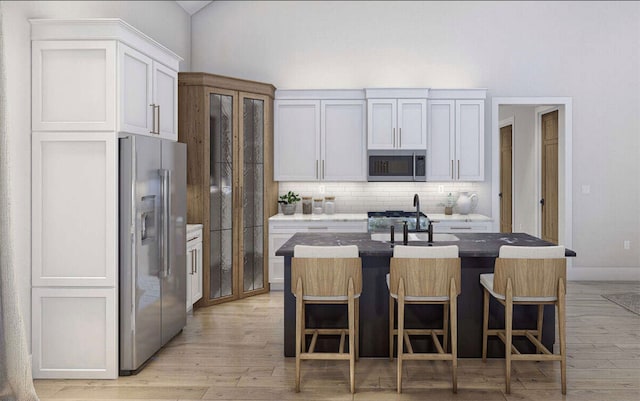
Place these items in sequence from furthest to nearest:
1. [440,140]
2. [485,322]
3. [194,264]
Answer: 1. [440,140]
2. [194,264]
3. [485,322]

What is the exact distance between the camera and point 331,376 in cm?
353

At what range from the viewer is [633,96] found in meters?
6.57

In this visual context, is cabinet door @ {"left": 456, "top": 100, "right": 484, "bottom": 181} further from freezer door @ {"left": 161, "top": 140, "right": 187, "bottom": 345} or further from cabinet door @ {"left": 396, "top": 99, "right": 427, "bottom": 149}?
freezer door @ {"left": 161, "top": 140, "right": 187, "bottom": 345}

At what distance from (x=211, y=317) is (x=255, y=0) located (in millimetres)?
4202

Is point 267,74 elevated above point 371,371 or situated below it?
above

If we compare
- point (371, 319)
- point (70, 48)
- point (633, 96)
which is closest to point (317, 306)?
point (371, 319)

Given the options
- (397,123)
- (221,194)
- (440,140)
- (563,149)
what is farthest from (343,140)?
(563,149)

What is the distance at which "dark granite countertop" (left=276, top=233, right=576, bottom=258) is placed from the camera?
3.52 meters

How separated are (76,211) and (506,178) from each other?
7707 mm

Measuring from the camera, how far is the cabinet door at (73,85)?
3.45m

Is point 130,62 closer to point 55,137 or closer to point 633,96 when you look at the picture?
point 55,137

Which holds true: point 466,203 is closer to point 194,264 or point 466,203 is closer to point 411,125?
point 411,125

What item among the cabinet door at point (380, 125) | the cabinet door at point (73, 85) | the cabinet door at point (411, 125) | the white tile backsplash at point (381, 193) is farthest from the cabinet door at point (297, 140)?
the cabinet door at point (73, 85)

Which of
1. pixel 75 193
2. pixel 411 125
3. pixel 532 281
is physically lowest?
pixel 532 281
